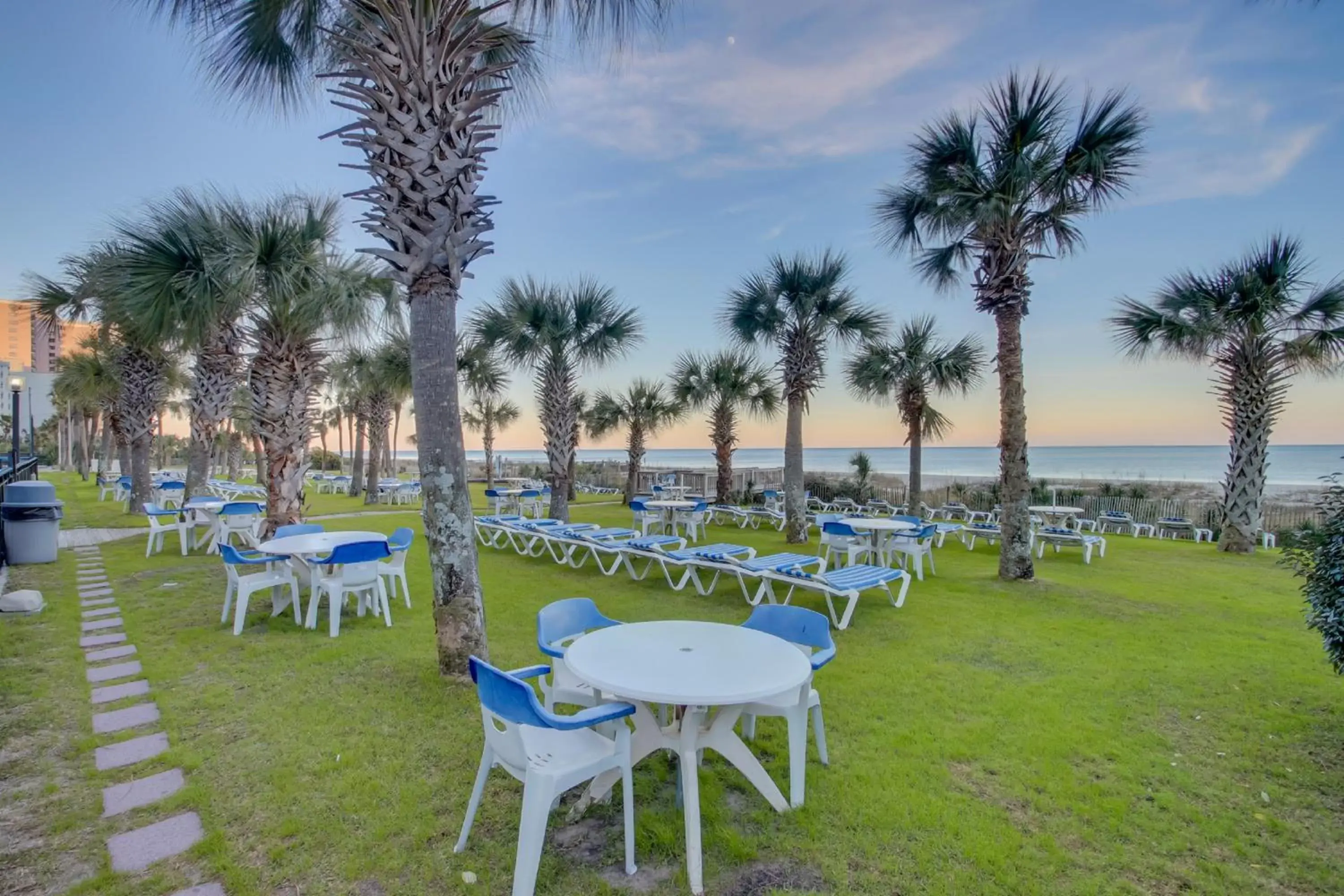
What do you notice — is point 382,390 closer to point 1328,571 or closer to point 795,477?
point 795,477

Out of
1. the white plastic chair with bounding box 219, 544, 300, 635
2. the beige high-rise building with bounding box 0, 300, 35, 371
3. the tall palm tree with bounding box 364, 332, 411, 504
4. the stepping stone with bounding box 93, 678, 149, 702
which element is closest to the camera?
the stepping stone with bounding box 93, 678, 149, 702

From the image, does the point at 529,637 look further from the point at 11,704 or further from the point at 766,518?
the point at 766,518

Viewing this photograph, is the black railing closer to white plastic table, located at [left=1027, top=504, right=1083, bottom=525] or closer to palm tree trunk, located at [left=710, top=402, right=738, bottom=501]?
palm tree trunk, located at [left=710, top=402, right=738, bottom=501]

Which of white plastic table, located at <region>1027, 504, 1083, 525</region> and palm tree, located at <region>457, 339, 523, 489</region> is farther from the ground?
palm tree, located at <region>457, 339, 523, 489</region>

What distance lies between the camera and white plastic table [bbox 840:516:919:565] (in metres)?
8.20

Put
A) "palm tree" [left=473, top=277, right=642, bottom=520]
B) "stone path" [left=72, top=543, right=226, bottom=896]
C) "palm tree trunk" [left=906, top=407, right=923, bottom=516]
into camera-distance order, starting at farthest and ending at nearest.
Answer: "palm tree trunk" [left=906, top=407, right=923, bottom=516] → "palm tree" [left=473, top=277, right=642, bottom=520] → "stone path" [left=72, top=543, right=226, bottom=896]

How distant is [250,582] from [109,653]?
1050 mm

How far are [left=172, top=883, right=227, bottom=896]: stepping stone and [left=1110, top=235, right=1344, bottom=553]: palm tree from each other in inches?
615

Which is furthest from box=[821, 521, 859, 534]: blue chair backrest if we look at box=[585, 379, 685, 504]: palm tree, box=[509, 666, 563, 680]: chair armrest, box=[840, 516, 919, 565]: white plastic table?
box=[585, 379, 685, 504]: palm tree

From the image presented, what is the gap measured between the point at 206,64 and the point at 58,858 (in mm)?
6091

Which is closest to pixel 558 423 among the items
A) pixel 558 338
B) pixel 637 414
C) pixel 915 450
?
pixel 558 338

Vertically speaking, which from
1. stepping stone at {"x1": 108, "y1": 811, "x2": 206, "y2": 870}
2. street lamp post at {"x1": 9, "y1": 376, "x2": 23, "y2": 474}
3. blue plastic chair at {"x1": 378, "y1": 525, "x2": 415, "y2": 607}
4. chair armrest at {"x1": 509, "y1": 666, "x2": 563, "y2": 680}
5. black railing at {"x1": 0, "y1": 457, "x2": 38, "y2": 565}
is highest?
street lamp post at {"x1": 9, "y1": 376, "x2": 23, "y2": 474}

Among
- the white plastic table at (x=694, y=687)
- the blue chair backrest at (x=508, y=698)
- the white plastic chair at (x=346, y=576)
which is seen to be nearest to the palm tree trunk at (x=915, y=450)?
the white plastic chair at (x=346, y=576)

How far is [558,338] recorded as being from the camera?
1150 cm
